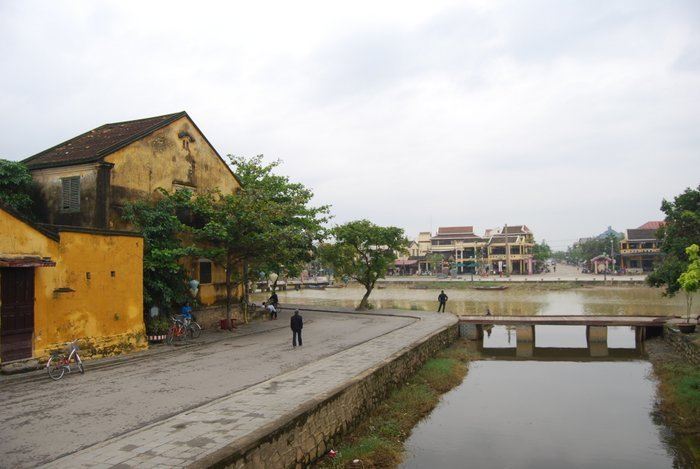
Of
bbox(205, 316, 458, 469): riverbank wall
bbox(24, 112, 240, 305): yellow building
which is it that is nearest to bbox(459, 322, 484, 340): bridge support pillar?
bbox(205, 316, 458, 469): riverbank wall

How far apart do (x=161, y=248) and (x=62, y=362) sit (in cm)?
669

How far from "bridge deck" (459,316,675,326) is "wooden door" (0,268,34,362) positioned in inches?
807

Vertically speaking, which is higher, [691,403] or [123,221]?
[123,221]

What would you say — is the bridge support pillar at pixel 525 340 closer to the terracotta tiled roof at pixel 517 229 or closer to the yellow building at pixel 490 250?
the yellow building at pixel 490 250

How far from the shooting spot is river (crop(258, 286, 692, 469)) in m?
11.6

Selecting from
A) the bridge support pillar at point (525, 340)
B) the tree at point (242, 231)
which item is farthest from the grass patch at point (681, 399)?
the tree at point (242, 231)

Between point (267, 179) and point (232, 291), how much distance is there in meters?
7.19

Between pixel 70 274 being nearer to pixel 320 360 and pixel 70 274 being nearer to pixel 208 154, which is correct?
pixel 320 360

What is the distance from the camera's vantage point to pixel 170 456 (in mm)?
7543

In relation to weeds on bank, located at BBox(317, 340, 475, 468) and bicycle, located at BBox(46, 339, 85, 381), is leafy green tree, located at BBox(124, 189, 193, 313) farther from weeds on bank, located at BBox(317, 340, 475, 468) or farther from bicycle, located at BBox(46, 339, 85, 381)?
weeds on bank, located at BBox(317, 340, 475, 468)

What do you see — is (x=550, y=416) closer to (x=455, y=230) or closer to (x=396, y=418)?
(x=396, y=418)

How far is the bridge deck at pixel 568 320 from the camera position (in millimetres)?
25692

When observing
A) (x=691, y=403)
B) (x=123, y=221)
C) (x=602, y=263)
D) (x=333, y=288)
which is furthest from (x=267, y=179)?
(x=602, y=263)

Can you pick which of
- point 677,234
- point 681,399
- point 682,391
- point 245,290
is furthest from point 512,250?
point 681,399
